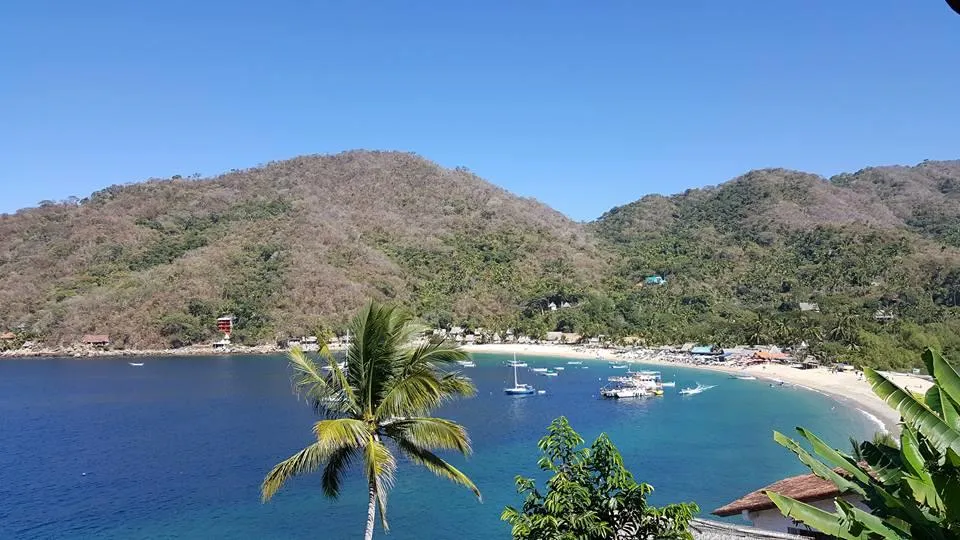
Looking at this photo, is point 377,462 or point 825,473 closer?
point 825,473

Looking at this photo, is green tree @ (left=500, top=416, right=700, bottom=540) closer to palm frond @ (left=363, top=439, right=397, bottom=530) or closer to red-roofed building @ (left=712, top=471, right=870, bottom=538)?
palm frond @ (left=363, top=439, right=397, bottom=530)

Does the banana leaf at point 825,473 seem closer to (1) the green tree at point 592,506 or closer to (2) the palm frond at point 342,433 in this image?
(1) the green tree at point 592,506

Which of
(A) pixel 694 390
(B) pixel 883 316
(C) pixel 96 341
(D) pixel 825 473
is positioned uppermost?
(B) pixel 883 316

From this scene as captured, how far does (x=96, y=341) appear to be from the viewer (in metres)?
130

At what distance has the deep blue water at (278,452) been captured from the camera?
32.8 meters

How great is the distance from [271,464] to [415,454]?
36.7 meters

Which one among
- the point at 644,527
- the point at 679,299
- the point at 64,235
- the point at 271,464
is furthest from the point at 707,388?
the point at 64,235

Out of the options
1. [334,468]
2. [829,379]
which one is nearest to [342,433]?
[334,468]

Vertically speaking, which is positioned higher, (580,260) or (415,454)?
(580,260)

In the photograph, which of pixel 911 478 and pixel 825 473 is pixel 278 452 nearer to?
pixel 825 473

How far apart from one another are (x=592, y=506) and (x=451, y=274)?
508 feet

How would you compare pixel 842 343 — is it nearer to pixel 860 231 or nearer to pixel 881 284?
pixel 881 284

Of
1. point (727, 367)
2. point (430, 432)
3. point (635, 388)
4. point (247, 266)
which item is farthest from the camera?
point (247, 266)

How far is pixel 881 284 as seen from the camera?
11769 centimetres
